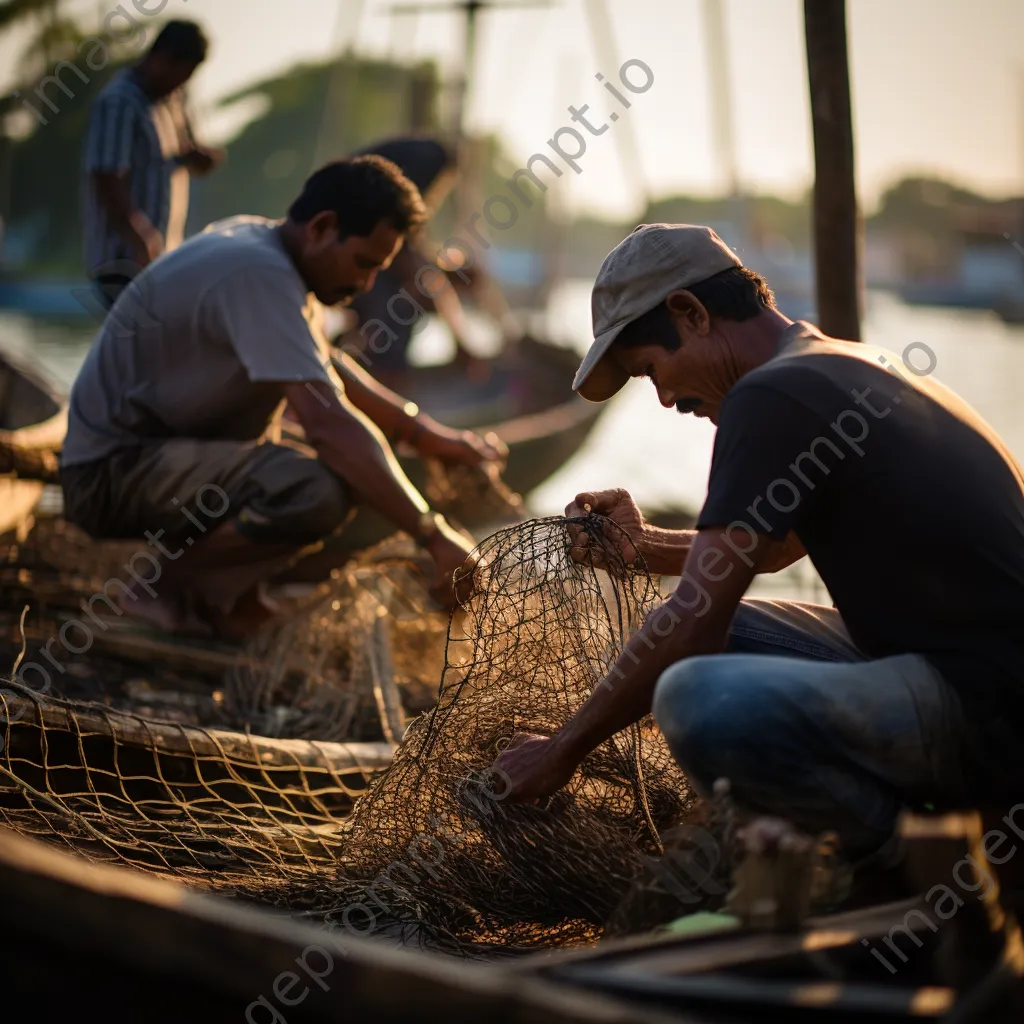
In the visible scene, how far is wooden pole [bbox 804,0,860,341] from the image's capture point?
4.40 metres

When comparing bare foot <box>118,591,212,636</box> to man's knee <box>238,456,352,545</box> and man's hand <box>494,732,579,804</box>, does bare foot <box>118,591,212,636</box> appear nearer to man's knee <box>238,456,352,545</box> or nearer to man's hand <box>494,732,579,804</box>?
man's knee <box>238,456,352,545</box>

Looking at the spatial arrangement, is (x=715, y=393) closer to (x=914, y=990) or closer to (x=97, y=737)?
(x=914, y=990)

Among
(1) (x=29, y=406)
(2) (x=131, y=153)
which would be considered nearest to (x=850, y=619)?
(2) (x=131, y=153)

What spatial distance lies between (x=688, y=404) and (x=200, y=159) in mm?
4416

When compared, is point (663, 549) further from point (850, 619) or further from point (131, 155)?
point (131, 155)

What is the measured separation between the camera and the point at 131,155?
5.90 m

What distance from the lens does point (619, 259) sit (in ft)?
8.13

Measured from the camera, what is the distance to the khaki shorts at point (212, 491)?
432 centimetres

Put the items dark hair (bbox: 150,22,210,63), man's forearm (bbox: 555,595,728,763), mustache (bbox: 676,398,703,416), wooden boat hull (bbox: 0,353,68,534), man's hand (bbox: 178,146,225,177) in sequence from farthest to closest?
1. man's hand (bbox: 178,146,225,177)
2. dark hair (bbox: 150,22,210,63)
3. wooden boat hull (bbox: 0,353,68,534)
4. mustache (bbox: 676,398,703,416)
5. man's forearm (bbox: 555,595,728,763)

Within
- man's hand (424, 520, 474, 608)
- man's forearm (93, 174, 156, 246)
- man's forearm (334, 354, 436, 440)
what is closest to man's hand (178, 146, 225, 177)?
man's forearm (93, 174, 156, 246)

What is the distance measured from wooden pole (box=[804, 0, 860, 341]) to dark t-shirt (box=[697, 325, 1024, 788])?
94.6 inches

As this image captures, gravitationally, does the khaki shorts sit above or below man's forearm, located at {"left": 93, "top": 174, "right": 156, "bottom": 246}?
below

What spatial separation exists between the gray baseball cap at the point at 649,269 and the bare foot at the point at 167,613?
8.31 ft

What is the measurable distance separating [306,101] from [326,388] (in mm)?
75114
